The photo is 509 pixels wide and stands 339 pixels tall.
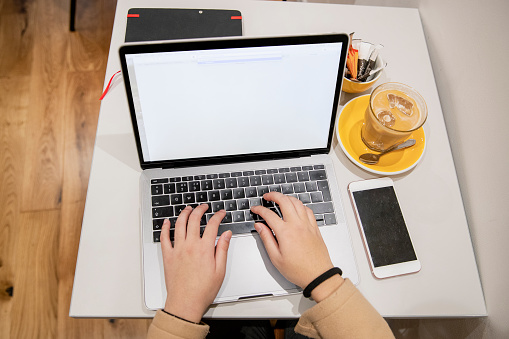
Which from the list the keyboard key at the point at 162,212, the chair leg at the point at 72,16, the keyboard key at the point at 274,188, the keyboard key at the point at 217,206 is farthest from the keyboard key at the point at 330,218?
the chair leg at the point at 72,16

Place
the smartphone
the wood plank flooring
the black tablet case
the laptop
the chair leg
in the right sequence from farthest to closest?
the chair leg
the wood plank flooring
the black tablet case
the smartphone
the laptop

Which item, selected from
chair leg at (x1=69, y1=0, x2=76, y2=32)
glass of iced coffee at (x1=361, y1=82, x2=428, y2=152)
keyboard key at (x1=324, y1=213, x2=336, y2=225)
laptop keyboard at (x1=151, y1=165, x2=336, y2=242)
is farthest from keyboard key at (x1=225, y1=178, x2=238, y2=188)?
chair leg at (x1=69, y1=0, x2=76, y2=32)

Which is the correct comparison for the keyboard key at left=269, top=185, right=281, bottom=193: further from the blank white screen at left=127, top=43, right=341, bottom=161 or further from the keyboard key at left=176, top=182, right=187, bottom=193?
the keyboard key at left=176, top=182, right=187, bottom=193

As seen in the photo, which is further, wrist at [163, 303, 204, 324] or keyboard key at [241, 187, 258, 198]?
keyboard key at [241, 187, 258, 198]

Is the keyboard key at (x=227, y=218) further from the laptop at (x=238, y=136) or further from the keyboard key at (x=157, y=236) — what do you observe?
the keyboard key at (x=157, y=236)

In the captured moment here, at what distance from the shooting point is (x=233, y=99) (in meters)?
0.66

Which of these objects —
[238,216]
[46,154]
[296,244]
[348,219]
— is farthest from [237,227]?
[46,154]

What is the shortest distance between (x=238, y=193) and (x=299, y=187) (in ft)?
0.43

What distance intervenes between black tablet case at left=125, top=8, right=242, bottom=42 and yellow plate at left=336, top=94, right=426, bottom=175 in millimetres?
337

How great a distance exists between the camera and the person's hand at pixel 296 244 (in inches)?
25.3

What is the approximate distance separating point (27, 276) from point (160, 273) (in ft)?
3.06

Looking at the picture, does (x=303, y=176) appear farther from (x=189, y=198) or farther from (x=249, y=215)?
(x=189, y=198)

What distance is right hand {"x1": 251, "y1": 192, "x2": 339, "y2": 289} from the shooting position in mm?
645

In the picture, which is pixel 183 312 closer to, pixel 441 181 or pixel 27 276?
pixel 441 181
